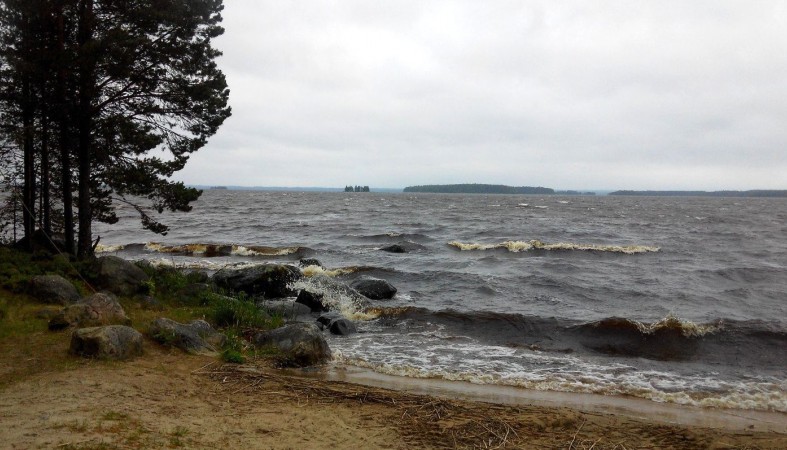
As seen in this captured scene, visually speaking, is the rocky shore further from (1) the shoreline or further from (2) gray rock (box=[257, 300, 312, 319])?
(2) gray rock (box=[257, 300, 312, 319])

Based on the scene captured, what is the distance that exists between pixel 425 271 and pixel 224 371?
1515cm

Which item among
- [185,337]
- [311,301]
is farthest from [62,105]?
[311,301]

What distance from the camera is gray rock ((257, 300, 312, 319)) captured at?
14.0 meters

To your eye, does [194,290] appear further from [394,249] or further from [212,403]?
[394,249]

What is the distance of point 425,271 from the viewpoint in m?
22.3

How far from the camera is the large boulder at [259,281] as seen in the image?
1652 cm

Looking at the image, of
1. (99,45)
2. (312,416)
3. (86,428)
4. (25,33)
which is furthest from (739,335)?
(25,33)

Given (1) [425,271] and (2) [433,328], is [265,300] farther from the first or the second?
(1) [425,271]

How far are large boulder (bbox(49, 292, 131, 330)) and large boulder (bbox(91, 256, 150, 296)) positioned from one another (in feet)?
9.58

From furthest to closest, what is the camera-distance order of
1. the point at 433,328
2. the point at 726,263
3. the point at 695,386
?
the point at 726,263
the point at 433,328
the point at 695,386

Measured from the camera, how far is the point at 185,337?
8734 mm

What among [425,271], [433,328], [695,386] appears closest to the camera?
[695,386]

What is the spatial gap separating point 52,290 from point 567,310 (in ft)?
44.0

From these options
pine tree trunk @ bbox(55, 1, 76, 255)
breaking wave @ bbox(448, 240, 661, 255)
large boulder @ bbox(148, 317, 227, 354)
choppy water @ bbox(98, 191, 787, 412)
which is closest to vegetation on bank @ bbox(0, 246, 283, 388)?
large boulder @ bbox(148, 317, 227, 354)
